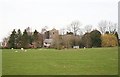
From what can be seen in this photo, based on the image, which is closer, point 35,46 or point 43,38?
point 35,46

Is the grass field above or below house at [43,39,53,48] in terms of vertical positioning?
below

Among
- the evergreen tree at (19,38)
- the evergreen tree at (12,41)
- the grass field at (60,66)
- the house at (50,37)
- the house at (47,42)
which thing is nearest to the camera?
the grass field at (60,66)

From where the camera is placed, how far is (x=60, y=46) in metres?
41.2

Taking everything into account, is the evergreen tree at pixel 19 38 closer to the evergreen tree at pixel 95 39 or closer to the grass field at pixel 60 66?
the evergreen tree at pixel 95 39

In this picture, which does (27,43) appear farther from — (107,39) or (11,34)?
(107,39)

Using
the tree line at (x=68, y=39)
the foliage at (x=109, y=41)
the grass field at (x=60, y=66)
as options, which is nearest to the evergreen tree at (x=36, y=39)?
the tree line at (x=68, y=39)

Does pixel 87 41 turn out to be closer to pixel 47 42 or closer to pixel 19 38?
pixel 47 42

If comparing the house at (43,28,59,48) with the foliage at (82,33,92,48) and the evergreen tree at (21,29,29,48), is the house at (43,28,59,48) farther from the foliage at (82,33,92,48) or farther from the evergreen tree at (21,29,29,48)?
the foliage at (82,33,92,48)

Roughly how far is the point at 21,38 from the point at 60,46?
697cm

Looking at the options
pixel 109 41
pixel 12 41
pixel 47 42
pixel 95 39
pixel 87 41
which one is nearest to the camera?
pixel 109 41

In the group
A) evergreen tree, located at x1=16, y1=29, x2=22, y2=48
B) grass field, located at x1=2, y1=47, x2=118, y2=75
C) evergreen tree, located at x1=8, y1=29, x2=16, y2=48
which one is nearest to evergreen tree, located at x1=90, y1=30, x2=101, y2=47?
evergreen tree, located at x1=16, y1=29, x2=22, y2=48

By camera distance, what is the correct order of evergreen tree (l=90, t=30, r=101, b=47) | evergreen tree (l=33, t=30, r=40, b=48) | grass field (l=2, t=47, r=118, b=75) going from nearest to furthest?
grass field (l=2, t=47, r=118, b=75)
evergreen tree (l=90, t=30, r=101, b=47)
evergreen tree (l=33, t=30, r=40, b=48)

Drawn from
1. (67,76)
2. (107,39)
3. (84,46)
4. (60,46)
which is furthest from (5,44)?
(67,76)

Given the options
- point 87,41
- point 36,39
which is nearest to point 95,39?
A: point 87,41
